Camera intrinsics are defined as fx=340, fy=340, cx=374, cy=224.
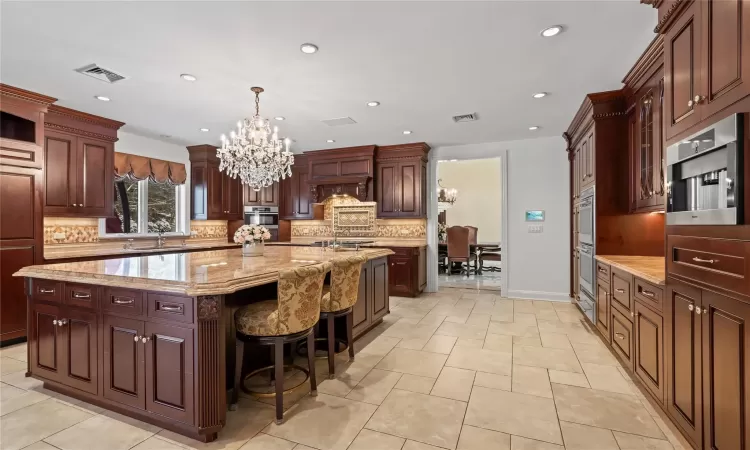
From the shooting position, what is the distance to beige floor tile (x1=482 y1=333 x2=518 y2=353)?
3411 mm

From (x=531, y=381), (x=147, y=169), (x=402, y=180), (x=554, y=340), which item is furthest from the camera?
(x=402, y=180)

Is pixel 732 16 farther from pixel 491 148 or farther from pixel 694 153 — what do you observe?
pixel 491 148

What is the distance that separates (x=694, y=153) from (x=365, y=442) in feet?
7.68

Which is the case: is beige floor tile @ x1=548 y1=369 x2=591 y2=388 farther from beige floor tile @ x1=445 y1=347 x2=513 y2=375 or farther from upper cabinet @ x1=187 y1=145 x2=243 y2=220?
upper cabinet @ x1=187 y1=145 x2=243 y2=220

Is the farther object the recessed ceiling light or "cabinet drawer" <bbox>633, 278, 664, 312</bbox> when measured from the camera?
the recessed ceiling light

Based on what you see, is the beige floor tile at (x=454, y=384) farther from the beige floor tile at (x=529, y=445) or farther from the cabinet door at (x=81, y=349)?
the cabinet door at (x=81, y=349)

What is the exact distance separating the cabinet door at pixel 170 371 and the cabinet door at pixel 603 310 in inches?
138

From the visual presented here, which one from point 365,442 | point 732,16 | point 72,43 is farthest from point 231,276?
point 732,16

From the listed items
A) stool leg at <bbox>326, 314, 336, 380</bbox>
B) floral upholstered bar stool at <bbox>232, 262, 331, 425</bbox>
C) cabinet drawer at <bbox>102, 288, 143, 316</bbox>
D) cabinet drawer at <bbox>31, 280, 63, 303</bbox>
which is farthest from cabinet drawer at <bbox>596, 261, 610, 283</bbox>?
cabinet drawer at <bbox>31, 280, 63, 303</bbox>

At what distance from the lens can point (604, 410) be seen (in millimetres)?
2277

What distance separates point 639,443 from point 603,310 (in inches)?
67.7

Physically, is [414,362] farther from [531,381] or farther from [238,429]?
[238,429]

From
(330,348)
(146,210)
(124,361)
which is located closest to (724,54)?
(330,348)

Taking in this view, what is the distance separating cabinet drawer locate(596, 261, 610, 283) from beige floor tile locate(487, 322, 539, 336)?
95 centimetres
